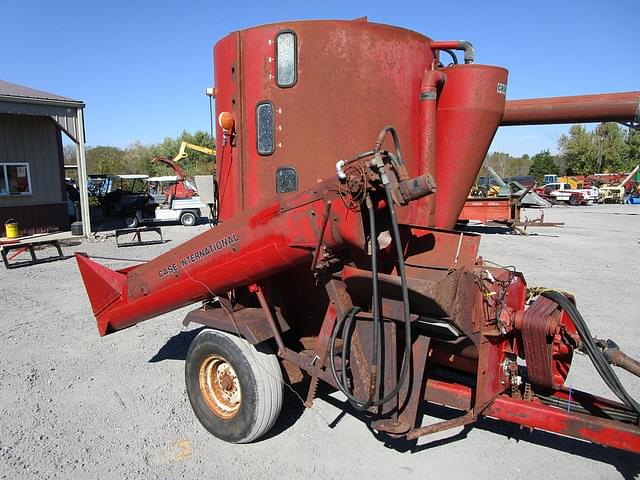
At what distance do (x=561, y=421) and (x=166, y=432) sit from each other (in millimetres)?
2835

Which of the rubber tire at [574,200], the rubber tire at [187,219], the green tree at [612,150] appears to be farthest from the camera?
the green tree at [612,150]

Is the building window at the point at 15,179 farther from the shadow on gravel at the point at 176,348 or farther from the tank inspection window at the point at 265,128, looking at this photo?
the tank inspection window at the point at 265,128

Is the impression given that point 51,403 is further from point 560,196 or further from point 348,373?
point 560,196

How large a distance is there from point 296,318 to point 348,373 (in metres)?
0.81

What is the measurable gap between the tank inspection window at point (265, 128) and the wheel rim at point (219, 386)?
5.36 ft

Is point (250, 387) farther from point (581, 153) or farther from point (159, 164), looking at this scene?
point (581, 153)

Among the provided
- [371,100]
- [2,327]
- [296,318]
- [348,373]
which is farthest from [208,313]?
[2,327]

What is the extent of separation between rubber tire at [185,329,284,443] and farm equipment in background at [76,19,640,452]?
0.01 metres

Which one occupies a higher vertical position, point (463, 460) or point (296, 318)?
point (296, 318)

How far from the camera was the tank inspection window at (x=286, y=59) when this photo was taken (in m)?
3.65

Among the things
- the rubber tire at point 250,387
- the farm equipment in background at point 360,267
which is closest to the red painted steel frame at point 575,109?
the farm equipment in background at point 360,267

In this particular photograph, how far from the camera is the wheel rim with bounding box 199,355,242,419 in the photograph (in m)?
3.87

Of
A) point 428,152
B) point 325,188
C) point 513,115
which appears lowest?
point 325,188

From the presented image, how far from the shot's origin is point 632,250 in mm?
13375
